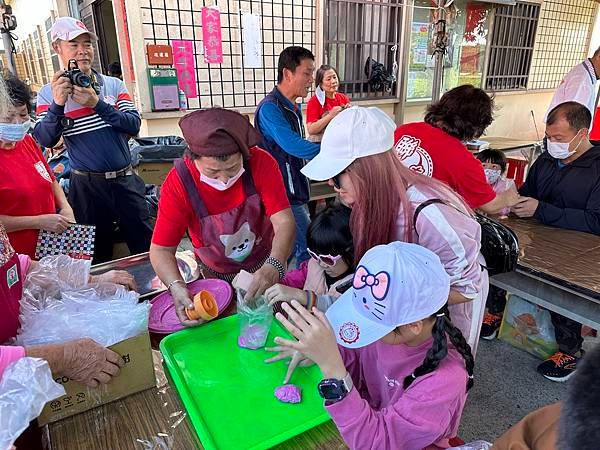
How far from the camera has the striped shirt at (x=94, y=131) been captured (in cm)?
231

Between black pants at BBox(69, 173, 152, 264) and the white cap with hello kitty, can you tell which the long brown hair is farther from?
black pants at BBox(69, 173, 152, 264)

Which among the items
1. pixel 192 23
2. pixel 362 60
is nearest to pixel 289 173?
pixel 192 23

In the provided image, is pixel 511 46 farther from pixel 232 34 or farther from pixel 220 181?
pixel 220 181

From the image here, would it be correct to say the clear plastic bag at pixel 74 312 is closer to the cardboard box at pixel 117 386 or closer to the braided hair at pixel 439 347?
the cardboard box at pixel 117 386

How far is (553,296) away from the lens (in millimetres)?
1862

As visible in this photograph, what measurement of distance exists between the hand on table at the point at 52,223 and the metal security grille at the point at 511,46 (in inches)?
283

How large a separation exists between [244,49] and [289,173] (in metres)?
2.47

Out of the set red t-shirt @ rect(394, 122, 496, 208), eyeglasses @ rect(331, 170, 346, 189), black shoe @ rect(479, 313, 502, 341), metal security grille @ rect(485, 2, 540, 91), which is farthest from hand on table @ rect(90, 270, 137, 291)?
metal security grille @ rect(485, 2, 540, 91)

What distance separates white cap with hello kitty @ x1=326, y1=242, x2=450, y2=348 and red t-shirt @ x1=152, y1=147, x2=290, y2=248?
2.50ft

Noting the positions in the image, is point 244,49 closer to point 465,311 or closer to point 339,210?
point 339,210

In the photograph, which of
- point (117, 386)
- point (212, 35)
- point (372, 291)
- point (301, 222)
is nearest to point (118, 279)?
point (117, 386)

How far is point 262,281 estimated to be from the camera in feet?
4.66

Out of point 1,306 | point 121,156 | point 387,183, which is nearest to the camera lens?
point 1,306

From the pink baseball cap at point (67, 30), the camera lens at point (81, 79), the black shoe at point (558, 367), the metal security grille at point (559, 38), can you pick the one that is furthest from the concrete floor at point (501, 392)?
the metal security grille at point (559, 38)
